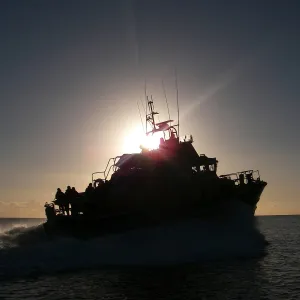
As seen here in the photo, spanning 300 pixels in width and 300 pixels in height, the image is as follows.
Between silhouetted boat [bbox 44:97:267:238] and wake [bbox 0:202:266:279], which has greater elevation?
silhouetted boat [bbox 44:97:267:238]

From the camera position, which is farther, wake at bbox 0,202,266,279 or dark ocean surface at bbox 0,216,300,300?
wake at bbox 0,202,266,279

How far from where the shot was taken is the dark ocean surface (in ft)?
51.8

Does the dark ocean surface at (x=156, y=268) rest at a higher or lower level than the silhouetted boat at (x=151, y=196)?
lower

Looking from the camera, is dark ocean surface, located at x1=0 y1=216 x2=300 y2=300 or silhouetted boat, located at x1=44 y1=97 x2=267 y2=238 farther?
silhouetted boat, located at x1=44 y1=97 x2=267 y2=238

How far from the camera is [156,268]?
20.4m

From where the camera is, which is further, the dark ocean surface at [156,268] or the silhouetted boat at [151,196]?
the silhouetted boat at [151,196]

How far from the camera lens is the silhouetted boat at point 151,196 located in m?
24.5

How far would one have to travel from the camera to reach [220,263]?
71.1 ft

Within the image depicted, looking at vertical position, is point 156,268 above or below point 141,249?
below

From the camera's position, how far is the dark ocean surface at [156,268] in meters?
15.8

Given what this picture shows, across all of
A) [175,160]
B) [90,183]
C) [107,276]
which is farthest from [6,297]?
[175,160]

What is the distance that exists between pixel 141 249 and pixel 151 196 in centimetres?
359

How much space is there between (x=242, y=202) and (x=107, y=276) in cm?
1354

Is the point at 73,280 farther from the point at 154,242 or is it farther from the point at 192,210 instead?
the point at 192,210
